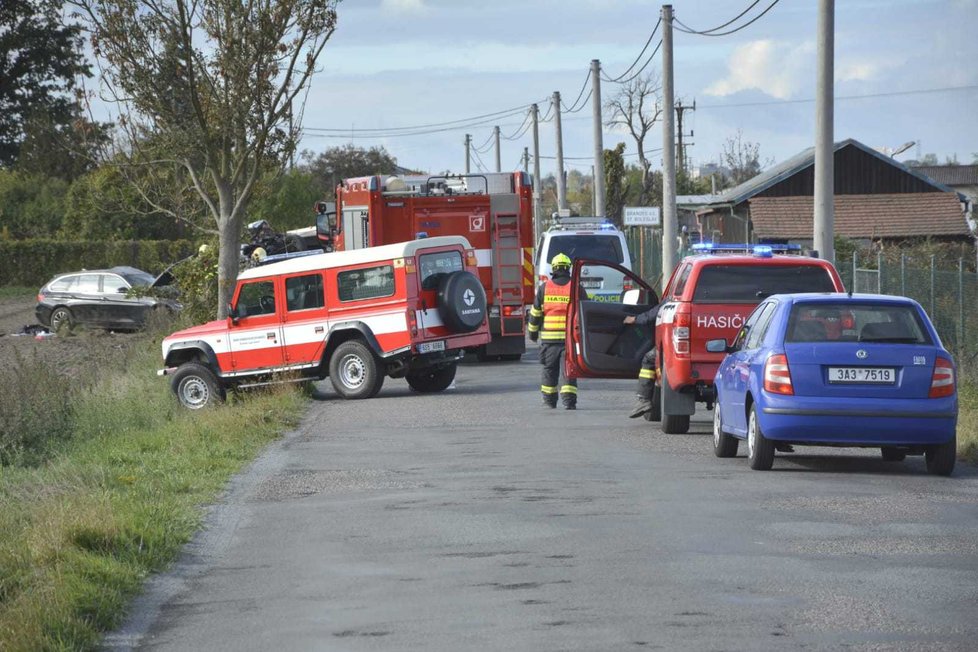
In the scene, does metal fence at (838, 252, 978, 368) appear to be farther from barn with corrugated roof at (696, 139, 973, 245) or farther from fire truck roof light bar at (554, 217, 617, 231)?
barn with corrugated roof at (696, 139, 973, 245)

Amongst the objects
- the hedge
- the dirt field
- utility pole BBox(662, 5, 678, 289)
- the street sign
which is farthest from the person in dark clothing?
the hedge

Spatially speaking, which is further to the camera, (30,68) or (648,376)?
(30,68)

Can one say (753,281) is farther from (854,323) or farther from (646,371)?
(854,323)

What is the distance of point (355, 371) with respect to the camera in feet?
67.6

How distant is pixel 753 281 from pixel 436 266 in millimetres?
7014

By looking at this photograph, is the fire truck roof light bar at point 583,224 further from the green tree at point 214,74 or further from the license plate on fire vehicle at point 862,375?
the license plate on fire vehicle at point 862,375

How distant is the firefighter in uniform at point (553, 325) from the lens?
1822 cm

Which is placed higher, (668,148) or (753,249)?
(668,148)

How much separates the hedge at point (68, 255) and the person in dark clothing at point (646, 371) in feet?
146

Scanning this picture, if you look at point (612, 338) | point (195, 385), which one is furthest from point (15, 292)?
point (612, 338)

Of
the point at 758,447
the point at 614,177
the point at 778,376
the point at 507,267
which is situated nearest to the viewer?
the point at 778,376

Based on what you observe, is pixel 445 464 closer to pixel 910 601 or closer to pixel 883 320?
pixel 883 320

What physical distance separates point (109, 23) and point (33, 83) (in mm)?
42368

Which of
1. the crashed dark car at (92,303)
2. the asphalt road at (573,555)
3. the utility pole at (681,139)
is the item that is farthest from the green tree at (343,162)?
the asphalt road at (573,555)
